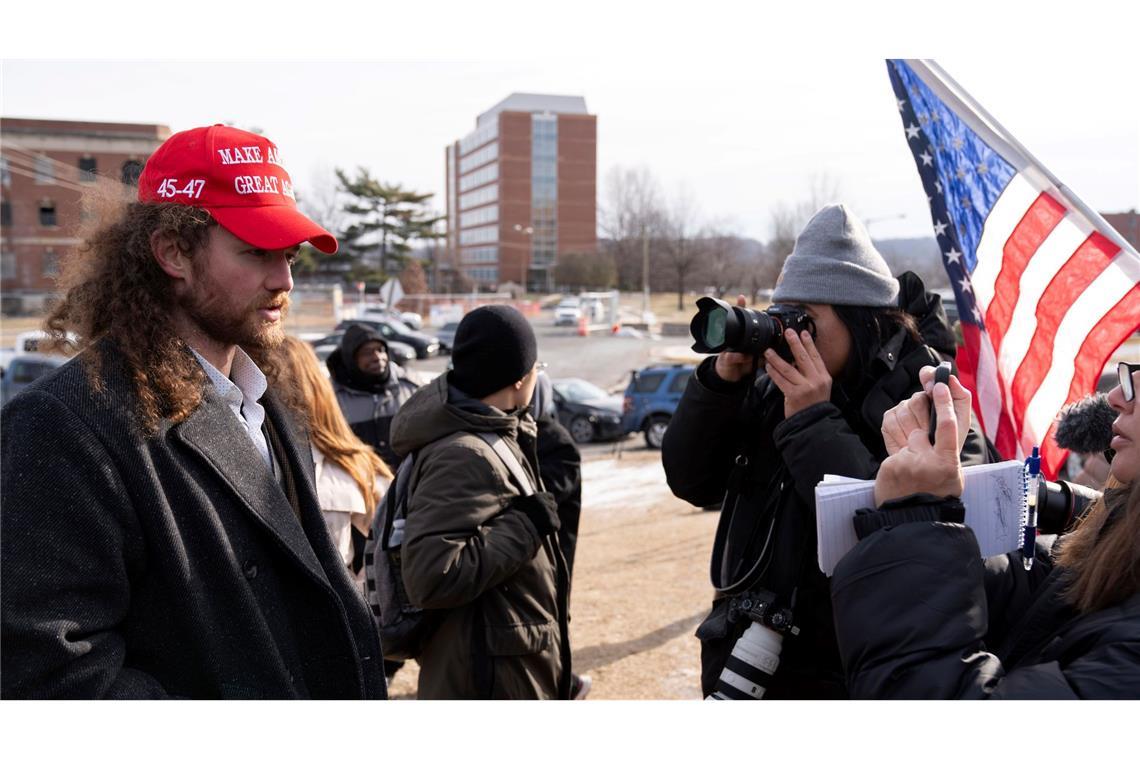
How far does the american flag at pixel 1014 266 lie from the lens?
2.54 m

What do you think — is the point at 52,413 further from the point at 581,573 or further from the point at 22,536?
the point at 581,573

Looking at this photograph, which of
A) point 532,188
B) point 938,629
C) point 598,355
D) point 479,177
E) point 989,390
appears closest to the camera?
point 938,629

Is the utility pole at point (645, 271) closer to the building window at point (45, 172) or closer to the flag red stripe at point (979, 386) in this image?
the building window at point (45, 172)

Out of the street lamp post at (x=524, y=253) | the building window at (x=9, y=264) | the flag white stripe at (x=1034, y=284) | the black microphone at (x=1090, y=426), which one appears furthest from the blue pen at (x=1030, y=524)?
the street lamp post at (x=524, y=253)

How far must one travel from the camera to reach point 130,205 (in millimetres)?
1719

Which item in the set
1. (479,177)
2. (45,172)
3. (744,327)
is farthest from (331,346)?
(479,177)

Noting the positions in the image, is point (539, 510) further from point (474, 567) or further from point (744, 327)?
point (744, 327)

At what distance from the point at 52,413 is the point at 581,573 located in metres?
5.75

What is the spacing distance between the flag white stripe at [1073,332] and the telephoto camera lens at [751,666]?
139 cm

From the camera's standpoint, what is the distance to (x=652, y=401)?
16.5 metres

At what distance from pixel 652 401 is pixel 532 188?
238 feet

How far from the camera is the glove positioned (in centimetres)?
263

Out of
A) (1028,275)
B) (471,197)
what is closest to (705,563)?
(1028,275)

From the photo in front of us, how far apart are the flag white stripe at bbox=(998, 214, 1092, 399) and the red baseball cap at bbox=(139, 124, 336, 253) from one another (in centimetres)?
222
